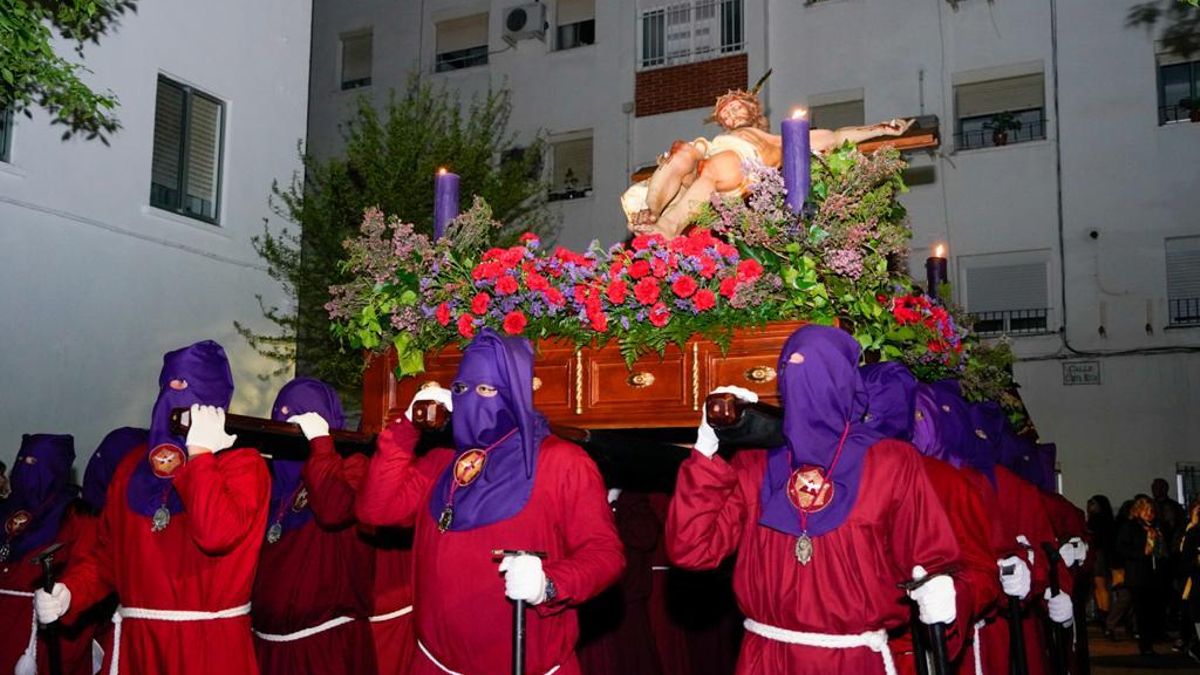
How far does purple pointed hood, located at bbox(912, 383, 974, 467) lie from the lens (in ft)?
19.8

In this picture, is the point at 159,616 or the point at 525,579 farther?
the point at 159,616

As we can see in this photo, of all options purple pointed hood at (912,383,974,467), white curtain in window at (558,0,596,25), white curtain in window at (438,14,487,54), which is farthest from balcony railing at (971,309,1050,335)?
purple pointed hood at (912,383,974,467)

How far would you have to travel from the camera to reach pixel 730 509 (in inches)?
174

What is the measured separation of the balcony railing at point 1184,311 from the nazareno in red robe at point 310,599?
49.5ft

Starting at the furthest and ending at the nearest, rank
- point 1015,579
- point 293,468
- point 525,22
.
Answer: point 525,22
point 293,468
point 1015,579

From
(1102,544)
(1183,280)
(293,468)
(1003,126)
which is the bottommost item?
(1102,544)

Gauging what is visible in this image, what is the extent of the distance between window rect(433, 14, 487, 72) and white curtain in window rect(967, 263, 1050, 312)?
10220 millimetres

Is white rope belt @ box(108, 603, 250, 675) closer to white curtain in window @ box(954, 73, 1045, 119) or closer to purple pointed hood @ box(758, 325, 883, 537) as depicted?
purple pointed hood @ box(758, 325, 883, 537)

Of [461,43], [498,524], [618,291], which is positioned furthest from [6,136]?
[461,43]

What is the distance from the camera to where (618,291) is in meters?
5.39

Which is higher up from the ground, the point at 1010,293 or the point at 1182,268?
the point at 1182,268

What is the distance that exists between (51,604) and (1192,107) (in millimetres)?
17500

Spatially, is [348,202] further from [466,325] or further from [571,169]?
[466,325]

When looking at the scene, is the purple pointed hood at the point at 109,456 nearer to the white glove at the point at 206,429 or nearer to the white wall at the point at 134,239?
the white glove at the point at 206,429
